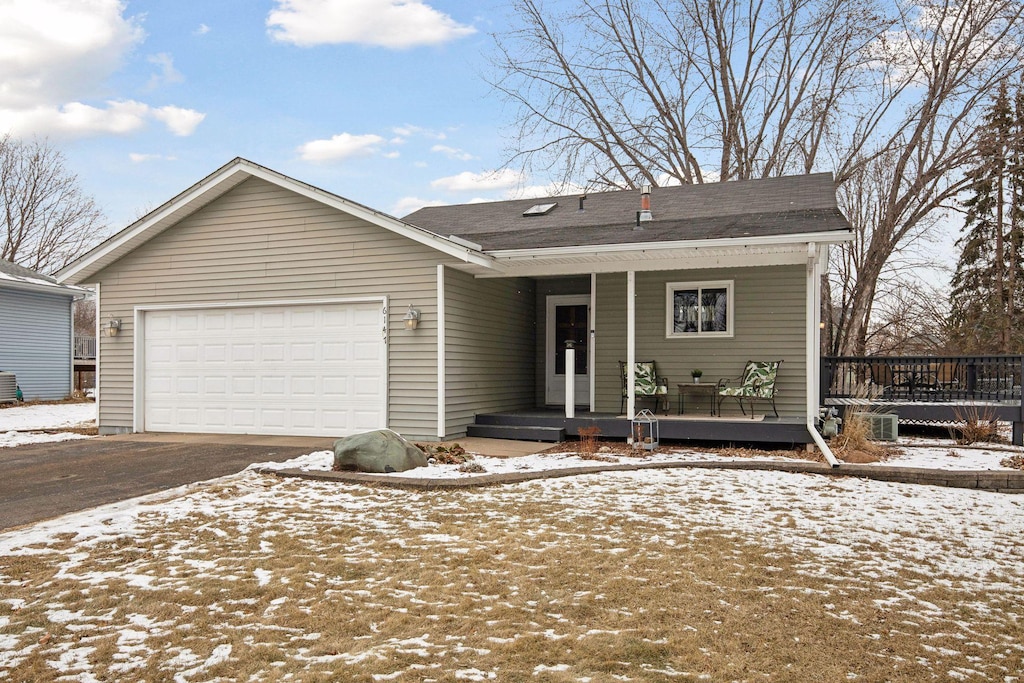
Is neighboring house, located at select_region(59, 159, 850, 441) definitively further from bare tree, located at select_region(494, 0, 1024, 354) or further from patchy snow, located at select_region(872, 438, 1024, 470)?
bare tree, located at select_region(494, 0, 1024, 354)

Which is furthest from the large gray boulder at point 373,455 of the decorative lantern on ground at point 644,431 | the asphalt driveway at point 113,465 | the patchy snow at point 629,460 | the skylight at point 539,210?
the skylight at point 539,210

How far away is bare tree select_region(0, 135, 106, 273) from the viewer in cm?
2933

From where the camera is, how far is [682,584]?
4262mm

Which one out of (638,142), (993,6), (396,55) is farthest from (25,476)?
(993,6)

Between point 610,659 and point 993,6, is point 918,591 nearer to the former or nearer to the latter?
point 610,659

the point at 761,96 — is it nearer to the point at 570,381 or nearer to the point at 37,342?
the point at 570,381

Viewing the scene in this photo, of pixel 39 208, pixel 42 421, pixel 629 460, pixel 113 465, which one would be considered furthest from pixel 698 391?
pixel 39 208

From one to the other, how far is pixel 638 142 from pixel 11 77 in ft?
66.6

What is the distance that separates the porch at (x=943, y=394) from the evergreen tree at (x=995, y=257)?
11.0 meters

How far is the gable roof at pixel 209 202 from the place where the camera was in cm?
998

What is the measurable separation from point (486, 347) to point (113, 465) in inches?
206

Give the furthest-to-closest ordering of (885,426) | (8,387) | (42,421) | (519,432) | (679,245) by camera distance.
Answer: (8,387) < (42,421) < (885,426) < (519,432) < (679,245)

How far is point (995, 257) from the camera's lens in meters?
22.8

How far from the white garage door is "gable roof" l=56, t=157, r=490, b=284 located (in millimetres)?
1139
